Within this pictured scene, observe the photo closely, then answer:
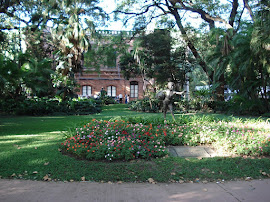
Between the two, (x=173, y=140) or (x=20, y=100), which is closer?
(x=173, y=140)

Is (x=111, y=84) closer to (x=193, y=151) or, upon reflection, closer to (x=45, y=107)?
(x=45, y=107)

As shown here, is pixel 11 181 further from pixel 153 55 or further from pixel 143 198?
pixel 153 55

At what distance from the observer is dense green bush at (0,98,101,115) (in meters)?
13.9

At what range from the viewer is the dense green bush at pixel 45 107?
45.5 ft

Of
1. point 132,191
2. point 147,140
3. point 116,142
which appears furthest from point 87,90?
point 132,191

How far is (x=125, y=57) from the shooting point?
2273cm

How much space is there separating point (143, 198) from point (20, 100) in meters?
12.8

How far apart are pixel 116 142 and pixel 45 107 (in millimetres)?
10191

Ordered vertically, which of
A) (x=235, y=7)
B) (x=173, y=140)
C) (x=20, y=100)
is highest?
(x=235, y=7)

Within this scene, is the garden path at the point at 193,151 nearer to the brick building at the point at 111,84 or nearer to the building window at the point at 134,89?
the brick building at the point at 111,84

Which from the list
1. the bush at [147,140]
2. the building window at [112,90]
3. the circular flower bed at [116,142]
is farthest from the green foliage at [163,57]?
the building window at [112,90]

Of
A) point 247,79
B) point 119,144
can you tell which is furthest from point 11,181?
point 247,79

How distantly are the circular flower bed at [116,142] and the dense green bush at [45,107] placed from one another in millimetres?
8664

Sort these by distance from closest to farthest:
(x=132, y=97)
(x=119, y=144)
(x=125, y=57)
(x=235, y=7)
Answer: (x=119, y=144), (x=235, y=7), (x=125, y=57), (x=132, y=97)
